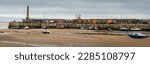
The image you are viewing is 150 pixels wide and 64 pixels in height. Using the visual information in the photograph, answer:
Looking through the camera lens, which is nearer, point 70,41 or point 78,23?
point 70,41

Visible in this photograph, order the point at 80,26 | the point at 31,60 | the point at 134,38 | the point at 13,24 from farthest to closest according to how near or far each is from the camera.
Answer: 1. the point at 13,24
2. the point at 80,26
3. the point at 134,38
4. the point at 31,60

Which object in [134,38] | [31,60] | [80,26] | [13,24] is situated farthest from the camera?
[13,24]

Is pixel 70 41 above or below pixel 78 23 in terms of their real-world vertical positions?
below

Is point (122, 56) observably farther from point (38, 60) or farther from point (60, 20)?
point (60, 20)

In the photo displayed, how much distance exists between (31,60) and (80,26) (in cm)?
6267

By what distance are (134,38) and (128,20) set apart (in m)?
45.9

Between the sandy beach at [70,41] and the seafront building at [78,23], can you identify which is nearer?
the sandy beach at [70,41]

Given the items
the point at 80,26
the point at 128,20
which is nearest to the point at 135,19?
the point at 128,20

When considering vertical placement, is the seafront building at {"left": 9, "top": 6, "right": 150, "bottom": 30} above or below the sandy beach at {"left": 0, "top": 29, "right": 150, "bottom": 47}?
above

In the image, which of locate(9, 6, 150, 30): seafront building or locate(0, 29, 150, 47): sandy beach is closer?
locate(0, 29, 150, 47): sandy beach

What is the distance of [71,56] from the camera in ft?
61.3

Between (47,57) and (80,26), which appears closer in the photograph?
(47,57)

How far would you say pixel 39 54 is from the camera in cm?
1850

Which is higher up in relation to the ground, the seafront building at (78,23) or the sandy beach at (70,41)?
the seafront building at (78,23)
